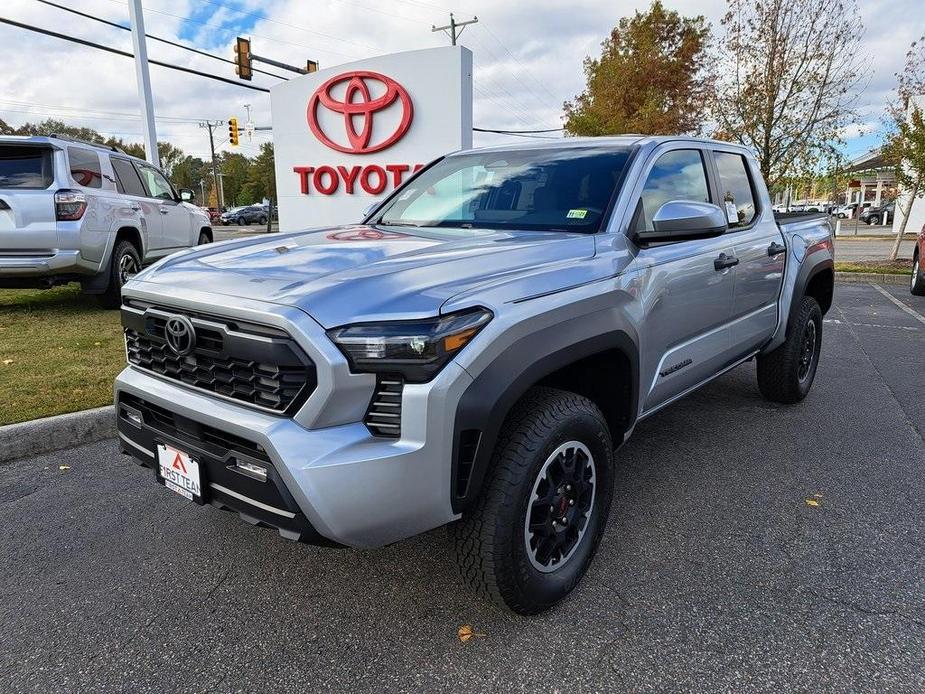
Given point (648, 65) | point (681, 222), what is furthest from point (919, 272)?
point (648, 65)

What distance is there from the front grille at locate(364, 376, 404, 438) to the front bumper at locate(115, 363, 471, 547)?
25 mm

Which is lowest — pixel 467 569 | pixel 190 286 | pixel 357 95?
pixel 467 569

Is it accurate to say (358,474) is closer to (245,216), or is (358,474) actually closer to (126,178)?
(126,178)

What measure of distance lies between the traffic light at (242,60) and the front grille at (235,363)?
682 inches

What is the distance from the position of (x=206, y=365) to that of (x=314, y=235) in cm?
110

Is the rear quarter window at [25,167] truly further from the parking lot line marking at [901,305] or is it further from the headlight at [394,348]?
the parking lot line marking at [901,305]

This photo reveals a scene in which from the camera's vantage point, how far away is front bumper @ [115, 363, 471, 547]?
1946 millimetres

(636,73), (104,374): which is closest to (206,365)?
(104,374)

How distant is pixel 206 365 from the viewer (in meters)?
2.30

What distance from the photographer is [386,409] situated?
79.2 inches

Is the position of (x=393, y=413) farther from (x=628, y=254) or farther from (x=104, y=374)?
(x=104, y=374)

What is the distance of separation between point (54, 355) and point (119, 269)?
2.38 meters

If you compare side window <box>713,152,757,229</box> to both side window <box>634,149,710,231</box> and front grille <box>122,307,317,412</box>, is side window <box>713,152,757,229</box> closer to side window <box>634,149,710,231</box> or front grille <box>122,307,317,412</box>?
side window <box>634,149,710,231</box>

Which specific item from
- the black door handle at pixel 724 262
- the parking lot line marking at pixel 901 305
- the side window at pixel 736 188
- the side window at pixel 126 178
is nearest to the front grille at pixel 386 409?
the black door handle at pixel 724 262
